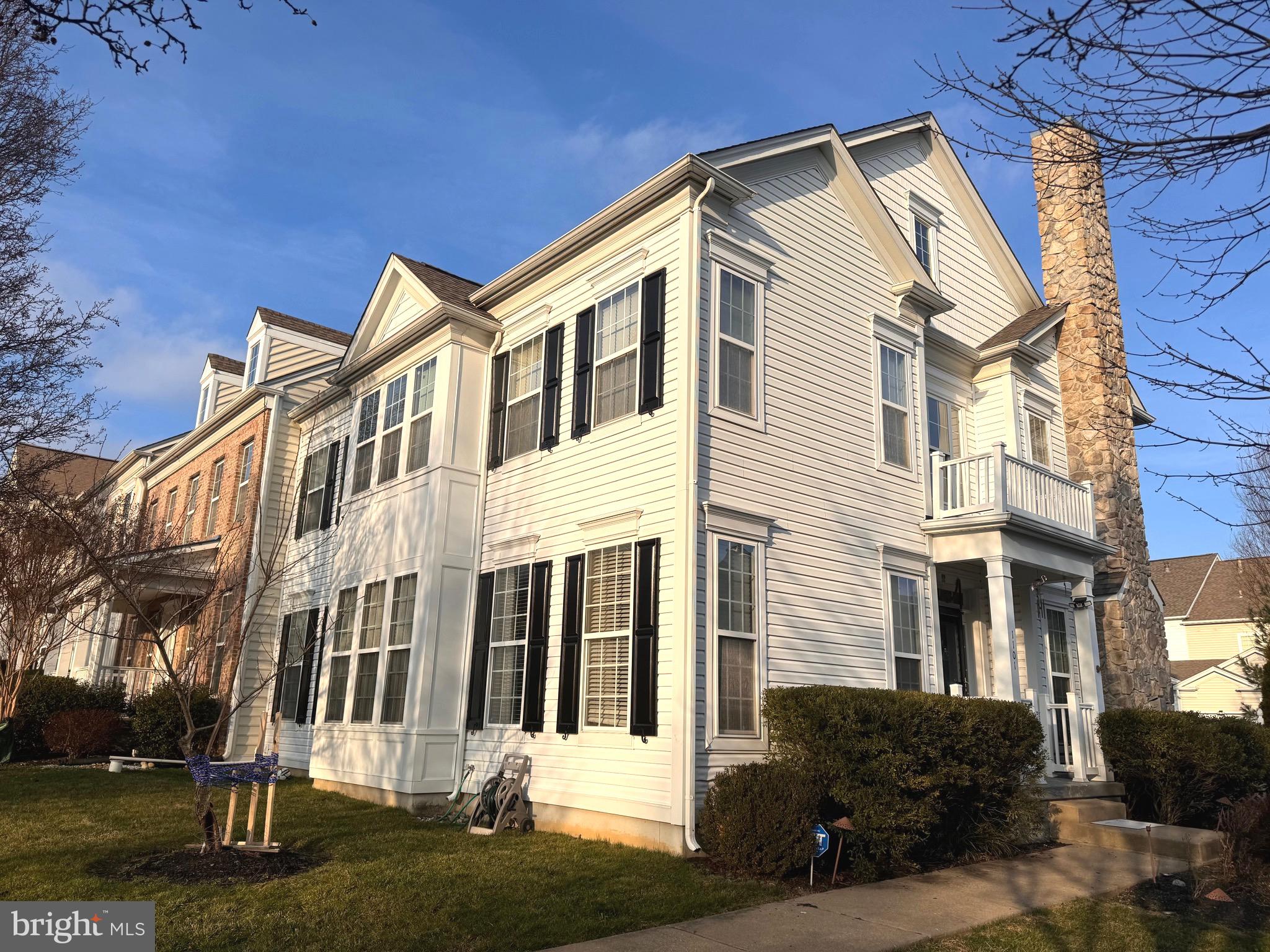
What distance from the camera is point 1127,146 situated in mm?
3871

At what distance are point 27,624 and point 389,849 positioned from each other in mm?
12039

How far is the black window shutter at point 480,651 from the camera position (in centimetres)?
1204

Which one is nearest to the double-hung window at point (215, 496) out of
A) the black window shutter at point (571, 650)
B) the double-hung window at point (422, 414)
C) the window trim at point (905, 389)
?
the double-hung window at point (422, 414)

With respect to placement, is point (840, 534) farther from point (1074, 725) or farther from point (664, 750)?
point (1074, 725)

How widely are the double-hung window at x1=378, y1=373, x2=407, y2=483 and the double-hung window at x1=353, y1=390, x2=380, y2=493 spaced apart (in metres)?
0.33

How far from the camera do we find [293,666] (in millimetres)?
16094

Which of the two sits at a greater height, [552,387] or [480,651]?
[552,387]

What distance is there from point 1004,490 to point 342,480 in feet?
35.2

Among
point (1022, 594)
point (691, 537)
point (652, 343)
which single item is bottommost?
point (691, 537)

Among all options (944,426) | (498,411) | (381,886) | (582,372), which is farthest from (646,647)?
(944,426)

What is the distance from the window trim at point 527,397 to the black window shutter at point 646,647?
304 cm

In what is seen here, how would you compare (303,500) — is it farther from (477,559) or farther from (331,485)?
(477,559)

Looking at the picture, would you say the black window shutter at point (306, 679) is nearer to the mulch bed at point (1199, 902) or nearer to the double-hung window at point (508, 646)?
the double-hung window at point (508, 646)

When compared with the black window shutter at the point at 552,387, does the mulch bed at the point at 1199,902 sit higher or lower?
lower
